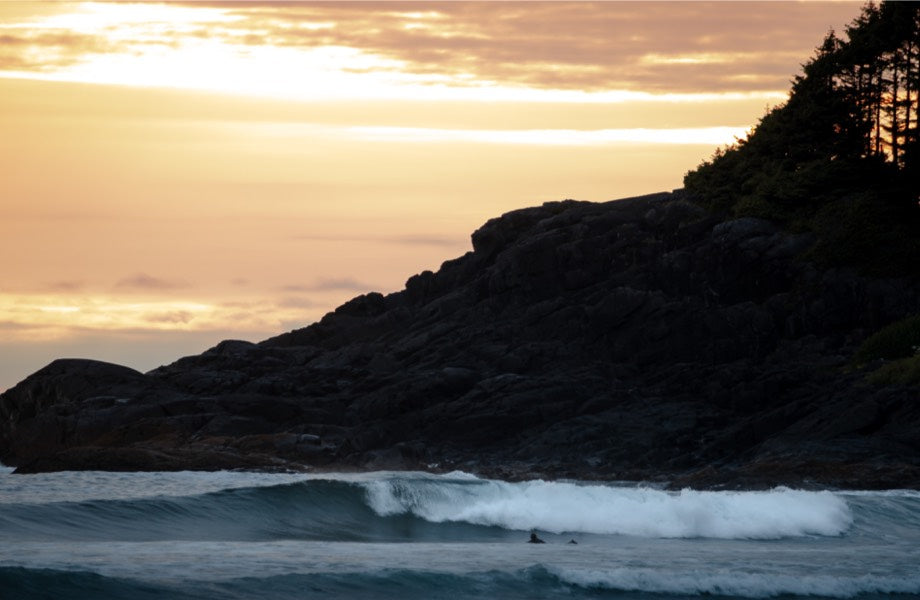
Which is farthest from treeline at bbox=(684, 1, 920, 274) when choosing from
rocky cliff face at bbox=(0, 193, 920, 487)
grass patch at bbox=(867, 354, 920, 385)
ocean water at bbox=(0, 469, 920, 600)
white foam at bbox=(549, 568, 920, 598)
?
white foam at bbox=(549, 568, 920, 598)

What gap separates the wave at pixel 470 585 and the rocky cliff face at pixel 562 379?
1887 cm

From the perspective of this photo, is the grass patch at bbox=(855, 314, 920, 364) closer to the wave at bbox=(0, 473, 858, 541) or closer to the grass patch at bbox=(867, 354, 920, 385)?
the grass patch at bbox=(867, 354, 920, 385)

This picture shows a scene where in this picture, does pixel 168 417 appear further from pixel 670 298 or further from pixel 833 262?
pixel 833 262

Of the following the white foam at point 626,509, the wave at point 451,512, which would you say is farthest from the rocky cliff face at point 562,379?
the wave at point 451,512

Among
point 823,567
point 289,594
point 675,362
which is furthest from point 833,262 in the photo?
point 289,594

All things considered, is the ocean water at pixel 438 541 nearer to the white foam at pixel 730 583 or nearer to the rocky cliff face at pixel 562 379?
the white foam at pixel 730 583

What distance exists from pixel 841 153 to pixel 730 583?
4973 cm

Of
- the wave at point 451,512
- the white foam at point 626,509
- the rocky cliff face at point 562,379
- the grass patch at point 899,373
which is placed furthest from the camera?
the grass patch at point 899,373

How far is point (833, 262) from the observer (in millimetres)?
62219

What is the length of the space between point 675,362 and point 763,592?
118ft

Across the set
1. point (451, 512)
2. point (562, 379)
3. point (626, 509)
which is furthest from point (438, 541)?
point (562, 379)

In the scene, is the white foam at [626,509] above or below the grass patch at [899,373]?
below

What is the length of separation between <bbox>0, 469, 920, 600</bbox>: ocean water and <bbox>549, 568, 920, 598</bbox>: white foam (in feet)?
0.12

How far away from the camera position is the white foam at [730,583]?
24.2 m
